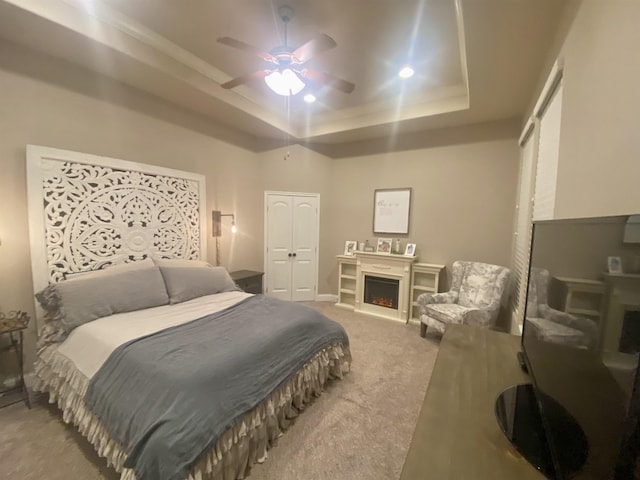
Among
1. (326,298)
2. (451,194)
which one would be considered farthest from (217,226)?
(451,194)

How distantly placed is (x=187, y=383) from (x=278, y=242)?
3.36m

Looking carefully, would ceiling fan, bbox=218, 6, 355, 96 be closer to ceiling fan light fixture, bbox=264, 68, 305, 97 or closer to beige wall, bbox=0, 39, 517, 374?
ceiling fan light fixture, bbox=264, 68, 305, 97

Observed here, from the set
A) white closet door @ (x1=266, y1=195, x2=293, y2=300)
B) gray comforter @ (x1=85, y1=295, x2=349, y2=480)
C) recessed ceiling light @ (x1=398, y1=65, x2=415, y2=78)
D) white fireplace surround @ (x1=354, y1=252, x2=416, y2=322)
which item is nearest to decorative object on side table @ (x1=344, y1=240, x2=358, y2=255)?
white fireplace surround @ (x1=354, y1=252, x2=416, y2=322)

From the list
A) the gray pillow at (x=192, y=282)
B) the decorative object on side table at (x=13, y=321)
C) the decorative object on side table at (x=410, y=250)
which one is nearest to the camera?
the decorative object on side table at (x=13, y=321)

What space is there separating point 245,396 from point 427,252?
3.36 meters

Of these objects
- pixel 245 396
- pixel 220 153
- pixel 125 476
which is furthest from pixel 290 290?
pixel 125 476

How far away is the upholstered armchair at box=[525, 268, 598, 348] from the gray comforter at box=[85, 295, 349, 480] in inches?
57.8

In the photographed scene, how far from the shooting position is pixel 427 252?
4.08 meters

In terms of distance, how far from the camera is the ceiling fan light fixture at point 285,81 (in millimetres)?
2234

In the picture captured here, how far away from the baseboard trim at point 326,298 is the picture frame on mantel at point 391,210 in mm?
1440

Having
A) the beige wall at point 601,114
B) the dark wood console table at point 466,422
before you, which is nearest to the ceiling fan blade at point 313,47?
the beige wall at point 601,114

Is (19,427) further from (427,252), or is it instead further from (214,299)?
(427,252)

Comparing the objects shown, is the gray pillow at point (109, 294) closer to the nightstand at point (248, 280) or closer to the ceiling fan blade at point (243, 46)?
the nightstand at point (248, 280)

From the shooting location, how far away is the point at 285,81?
2.29m
